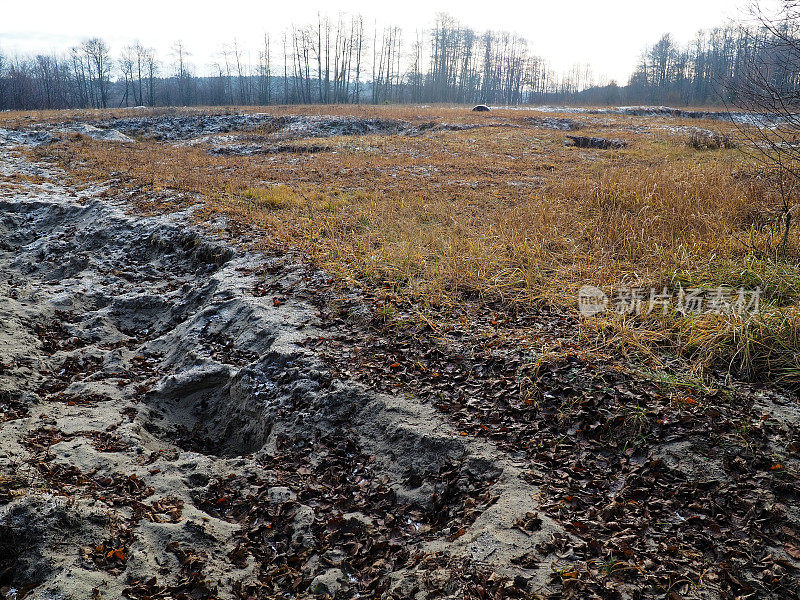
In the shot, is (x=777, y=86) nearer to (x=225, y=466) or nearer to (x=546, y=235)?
(x=546, y=235)

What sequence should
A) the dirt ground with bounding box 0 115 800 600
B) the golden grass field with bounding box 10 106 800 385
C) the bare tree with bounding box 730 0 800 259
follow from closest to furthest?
the dirt ground with bounding box 0 115 800 600, the golden grass field with bounding box 10 106 800 385, the bare tree with bounding box 730 0 800 259

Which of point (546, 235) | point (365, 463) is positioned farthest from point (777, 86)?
point (365, 463)

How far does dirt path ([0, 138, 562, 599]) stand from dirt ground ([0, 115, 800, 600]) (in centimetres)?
2

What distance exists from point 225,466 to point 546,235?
562cm

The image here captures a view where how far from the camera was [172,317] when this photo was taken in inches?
258

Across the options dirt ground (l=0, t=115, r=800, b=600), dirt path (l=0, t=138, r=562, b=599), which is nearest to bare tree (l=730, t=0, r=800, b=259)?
dirt ground (l=0, t=115, r=800, b=600)

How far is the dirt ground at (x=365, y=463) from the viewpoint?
2.59 meters

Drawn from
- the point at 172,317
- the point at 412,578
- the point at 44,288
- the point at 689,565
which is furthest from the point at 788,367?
the point at 44,288

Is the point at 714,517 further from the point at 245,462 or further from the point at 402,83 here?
the point at 402,83

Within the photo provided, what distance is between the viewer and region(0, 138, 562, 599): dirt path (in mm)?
2682

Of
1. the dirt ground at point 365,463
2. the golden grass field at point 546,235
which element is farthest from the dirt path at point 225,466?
the golden grass field at point 546,235

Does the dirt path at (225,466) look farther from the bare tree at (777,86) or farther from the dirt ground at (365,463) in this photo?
the bare tree at (777,86)

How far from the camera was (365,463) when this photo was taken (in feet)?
12.3

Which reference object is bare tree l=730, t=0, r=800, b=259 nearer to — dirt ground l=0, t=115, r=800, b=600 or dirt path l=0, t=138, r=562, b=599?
dirt ground l=0, t=115, r=800, b=600
